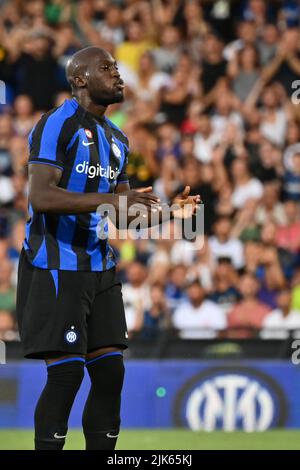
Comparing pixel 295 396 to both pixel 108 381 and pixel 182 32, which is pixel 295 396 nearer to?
pixel 108 381

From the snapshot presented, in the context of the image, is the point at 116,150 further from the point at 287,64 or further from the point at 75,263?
the point at 287,64

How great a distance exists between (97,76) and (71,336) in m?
1.33

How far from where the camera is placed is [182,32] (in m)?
13.4

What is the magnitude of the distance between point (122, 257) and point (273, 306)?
180 cm

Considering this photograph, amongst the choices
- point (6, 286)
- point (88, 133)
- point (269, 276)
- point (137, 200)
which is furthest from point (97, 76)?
point (269, 276)

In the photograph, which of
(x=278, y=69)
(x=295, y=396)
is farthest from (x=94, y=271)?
(x=278, y=69)

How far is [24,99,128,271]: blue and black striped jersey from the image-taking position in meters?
5.19

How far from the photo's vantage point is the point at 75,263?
5.29 meters

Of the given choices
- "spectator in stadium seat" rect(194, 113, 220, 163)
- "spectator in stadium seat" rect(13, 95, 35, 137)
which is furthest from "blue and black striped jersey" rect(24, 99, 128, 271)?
"spectator in stadium seat" rect(13, 95, 35, 137)

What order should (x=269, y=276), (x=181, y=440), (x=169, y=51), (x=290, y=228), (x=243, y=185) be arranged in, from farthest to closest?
(x=169, y=51) < (x=243, y=185) < (x=290, y=228) < (x=269, y=276) < (x=181, y=440)

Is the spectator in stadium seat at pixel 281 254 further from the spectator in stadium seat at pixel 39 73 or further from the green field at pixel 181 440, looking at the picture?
the spectator in stadium seat at pixel 39 73

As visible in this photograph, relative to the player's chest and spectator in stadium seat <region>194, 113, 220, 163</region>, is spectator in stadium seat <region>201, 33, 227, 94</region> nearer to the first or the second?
spectator in stadium seat <region>194, 113, 220, 163</region>

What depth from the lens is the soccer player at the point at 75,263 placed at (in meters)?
5.11

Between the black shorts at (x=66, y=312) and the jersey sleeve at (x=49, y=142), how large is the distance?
543 mm
